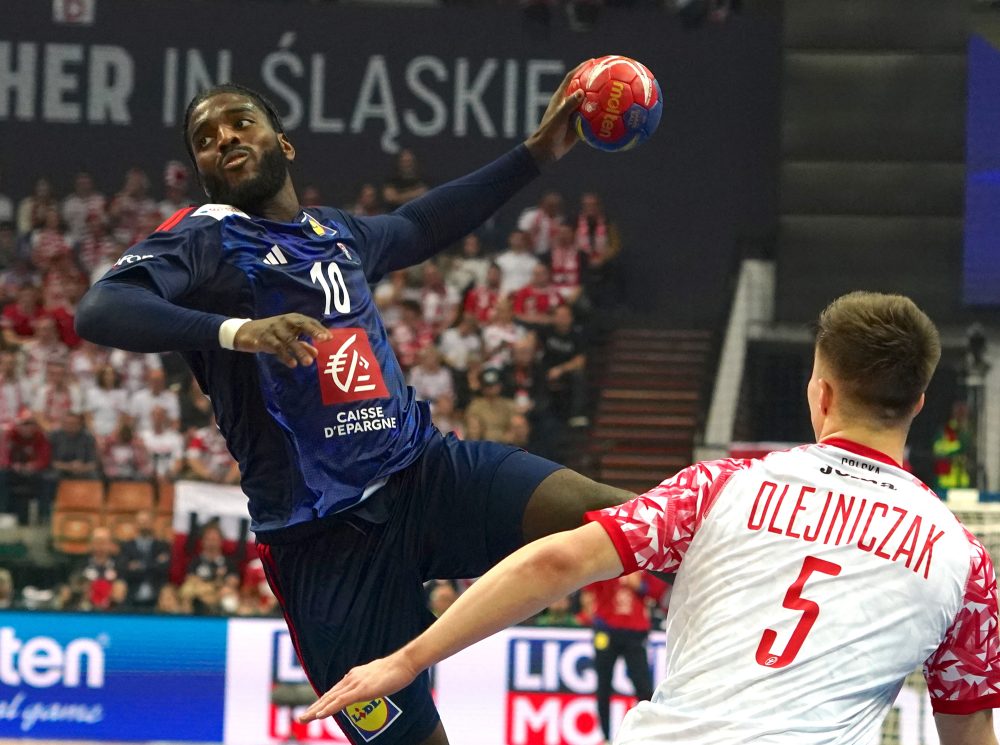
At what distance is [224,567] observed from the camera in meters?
10.6

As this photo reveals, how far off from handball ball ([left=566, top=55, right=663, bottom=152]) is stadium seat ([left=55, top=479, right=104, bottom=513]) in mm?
7631

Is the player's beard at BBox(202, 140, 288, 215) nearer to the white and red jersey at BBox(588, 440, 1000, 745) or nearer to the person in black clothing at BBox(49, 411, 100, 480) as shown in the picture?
the white and red jersey at BBox(588, 440, 1000, 745)

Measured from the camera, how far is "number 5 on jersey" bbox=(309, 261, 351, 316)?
3.60 metres

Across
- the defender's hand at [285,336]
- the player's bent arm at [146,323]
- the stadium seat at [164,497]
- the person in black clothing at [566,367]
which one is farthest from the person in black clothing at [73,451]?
the defender's hand at [285,336]

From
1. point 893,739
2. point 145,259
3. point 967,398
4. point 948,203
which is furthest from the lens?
point 948,203

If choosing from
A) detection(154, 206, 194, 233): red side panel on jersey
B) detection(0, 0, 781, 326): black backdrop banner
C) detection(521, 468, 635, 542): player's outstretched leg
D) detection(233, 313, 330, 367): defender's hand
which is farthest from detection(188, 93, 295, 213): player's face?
detection(0, 0, 781, 326): black backdrop banner

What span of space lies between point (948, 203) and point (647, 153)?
273cm

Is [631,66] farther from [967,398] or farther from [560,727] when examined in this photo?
[967,398]

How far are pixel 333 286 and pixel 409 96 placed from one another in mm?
9992

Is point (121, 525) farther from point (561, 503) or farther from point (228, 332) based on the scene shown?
point (228, 332)

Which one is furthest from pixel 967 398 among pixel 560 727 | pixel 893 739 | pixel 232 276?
pixel 232 276

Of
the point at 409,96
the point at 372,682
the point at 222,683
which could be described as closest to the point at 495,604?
the point at 372,682

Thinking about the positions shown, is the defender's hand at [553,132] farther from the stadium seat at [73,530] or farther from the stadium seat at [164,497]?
the stadium seat at [73,530]

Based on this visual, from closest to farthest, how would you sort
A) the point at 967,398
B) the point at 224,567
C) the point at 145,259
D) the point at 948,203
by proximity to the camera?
the point at 145,259 → the point at 224,567 → the point at 967,398 → the point at 948,203
